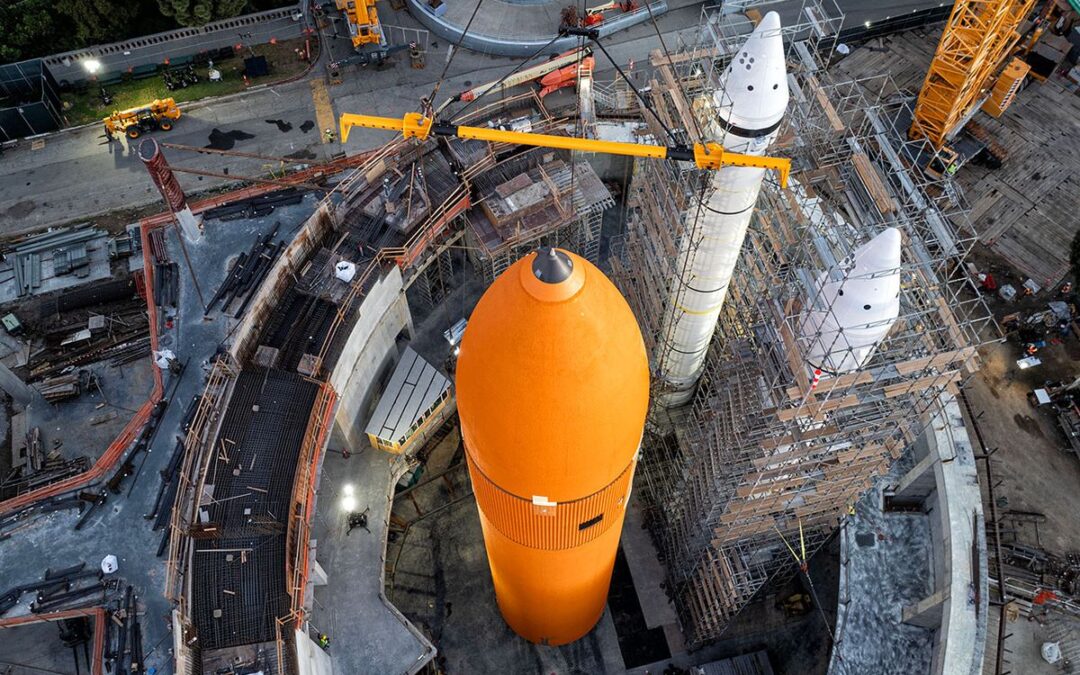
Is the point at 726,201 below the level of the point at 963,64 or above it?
below

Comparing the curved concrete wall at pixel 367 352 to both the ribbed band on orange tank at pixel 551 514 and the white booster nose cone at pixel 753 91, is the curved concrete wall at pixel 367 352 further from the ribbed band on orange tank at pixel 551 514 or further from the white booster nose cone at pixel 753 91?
the white booster nose cone at pixel 753 91

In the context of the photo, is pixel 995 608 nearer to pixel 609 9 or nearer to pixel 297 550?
pixel 297 550

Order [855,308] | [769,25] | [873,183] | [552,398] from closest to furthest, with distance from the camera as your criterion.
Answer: [552,398] < [855,308] < [769,25] < [873,183]

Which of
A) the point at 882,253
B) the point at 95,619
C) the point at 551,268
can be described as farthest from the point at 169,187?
the point at 882,253

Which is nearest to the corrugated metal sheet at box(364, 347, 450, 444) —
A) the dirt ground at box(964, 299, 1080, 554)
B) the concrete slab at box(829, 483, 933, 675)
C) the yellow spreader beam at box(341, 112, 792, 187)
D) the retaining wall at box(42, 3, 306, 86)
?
the yellow spreader beam at box(341, 112, 792, 187)

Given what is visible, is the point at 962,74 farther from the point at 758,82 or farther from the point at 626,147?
the point at 758,82

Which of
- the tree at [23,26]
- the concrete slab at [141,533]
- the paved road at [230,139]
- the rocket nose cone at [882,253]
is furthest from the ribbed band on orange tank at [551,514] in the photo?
the tree at [23,26]
